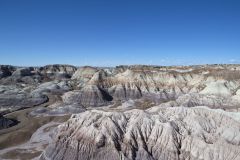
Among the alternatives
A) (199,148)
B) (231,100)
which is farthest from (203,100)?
(199,148)

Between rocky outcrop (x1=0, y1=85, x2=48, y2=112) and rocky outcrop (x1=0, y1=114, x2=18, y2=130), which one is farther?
rocky outcrop (x1=0, y1=85, x2=48, y2=112)

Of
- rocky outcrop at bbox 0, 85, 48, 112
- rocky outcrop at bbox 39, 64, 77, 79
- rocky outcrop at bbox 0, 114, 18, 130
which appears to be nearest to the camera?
rocky outcrop at bbox 0, 114, 18, 130

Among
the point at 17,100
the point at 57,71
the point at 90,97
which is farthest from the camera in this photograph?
the point at 57,71

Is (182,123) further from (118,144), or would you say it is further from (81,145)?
(81,145)

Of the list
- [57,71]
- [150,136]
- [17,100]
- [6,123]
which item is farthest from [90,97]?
[57,71]

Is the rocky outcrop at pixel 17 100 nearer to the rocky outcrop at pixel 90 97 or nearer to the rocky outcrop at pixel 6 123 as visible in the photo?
the rocky outcrop at pixel 90 97

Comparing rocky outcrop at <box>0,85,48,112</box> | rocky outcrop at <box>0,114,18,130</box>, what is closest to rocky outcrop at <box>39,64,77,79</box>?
rocky outcrop at <box>0,85,48,112</box>

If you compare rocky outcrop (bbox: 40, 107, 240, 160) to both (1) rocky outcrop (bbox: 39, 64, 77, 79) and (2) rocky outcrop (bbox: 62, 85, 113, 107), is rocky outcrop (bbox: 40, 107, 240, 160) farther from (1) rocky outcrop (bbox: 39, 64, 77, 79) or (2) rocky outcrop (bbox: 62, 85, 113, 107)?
(1) rocky outcrop (bbox: 39, 64, 77, 79)

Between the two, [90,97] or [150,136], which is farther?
[90,97]

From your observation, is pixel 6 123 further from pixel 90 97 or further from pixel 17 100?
pixel 90 97
